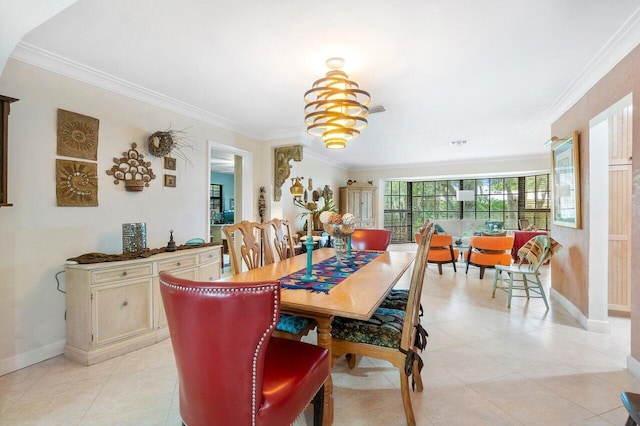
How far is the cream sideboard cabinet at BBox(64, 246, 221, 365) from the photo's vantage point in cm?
224

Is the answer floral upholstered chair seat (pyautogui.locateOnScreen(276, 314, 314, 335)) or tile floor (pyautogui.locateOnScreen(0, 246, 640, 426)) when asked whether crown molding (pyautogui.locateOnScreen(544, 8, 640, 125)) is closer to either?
tile floor (pyautogui.locateOnScreen(0, 246, 640, 426))

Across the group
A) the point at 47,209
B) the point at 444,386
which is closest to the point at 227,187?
the point at 47,209

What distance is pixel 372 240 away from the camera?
363 centimetres

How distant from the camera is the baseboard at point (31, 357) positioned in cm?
210

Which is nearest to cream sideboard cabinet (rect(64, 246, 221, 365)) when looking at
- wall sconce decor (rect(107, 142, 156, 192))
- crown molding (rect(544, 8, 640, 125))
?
wall sconce decor (rect(107, 142, 156, 192))

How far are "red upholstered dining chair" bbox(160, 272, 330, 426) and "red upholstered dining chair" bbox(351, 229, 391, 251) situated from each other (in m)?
2.52

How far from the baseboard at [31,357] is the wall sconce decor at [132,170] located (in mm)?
1401

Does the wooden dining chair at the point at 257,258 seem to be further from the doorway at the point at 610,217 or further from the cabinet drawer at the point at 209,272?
the doorway at the point at 610,217

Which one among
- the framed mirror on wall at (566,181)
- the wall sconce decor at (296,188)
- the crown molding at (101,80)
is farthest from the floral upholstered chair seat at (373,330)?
the wall sconce decor at (296,188)

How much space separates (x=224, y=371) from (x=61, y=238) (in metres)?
2.22

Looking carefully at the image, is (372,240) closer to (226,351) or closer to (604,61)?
(604,61)

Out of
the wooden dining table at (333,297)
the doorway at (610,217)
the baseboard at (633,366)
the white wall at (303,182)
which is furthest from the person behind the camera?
the white wall at (303,182)

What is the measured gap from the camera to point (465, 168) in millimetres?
6898

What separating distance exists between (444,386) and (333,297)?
3.73 ft
